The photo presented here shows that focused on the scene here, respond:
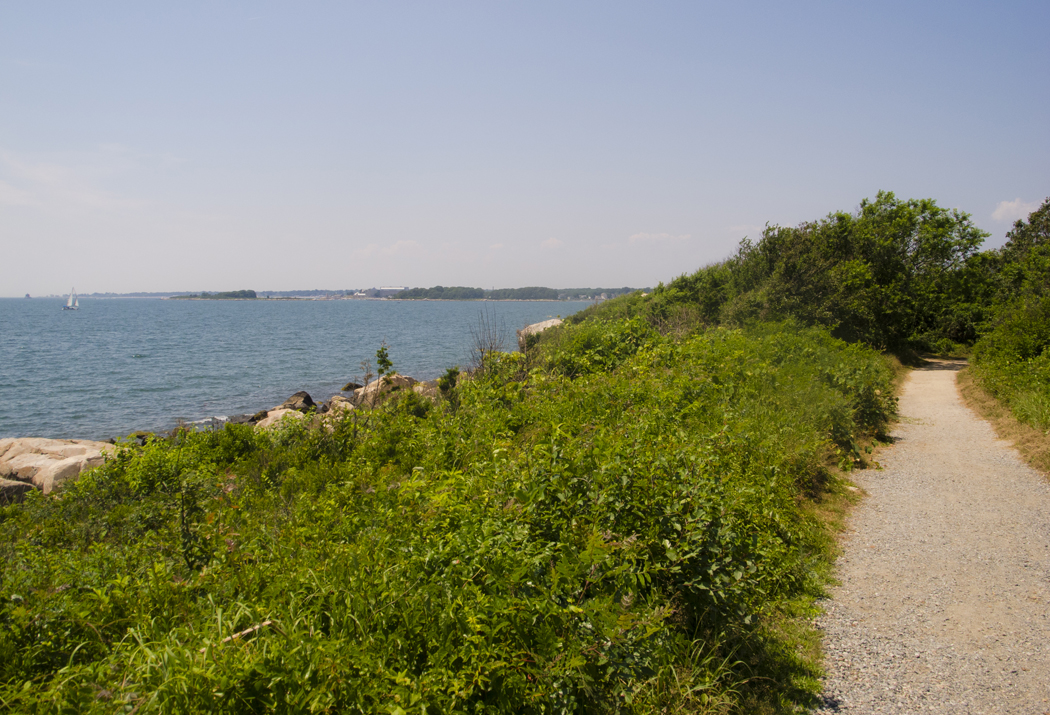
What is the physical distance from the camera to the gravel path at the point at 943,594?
157 inches

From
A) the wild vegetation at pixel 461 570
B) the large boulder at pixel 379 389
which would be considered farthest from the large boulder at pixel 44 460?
the wild vegetation at pixel 461 570

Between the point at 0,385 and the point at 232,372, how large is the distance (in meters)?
12.0

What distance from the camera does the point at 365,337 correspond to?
6350 cm

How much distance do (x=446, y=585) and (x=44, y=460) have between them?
16673 mm

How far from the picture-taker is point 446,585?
3.00 meters

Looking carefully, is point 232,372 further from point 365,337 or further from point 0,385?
point 365,337

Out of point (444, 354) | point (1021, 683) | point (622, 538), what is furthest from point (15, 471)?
point (444, 354)

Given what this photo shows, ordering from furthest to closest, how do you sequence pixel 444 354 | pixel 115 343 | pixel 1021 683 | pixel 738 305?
pixel 115 343 → pixel 444 354 → pixel 738 305 → pixel 1021 683

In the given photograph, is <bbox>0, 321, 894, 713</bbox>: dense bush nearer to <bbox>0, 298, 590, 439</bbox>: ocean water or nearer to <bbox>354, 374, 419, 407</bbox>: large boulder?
<bbox>354, 374, 419, 407</bbox>: large boulder

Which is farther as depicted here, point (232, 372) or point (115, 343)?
point (115, 343)

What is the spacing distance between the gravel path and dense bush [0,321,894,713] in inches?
18.1

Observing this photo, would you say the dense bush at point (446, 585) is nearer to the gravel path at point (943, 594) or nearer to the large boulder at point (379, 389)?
the gravel path at point (943, 594)

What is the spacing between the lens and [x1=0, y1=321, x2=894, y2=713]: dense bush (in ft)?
8.55

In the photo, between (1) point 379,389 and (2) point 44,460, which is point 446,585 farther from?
(2) point 44,460
